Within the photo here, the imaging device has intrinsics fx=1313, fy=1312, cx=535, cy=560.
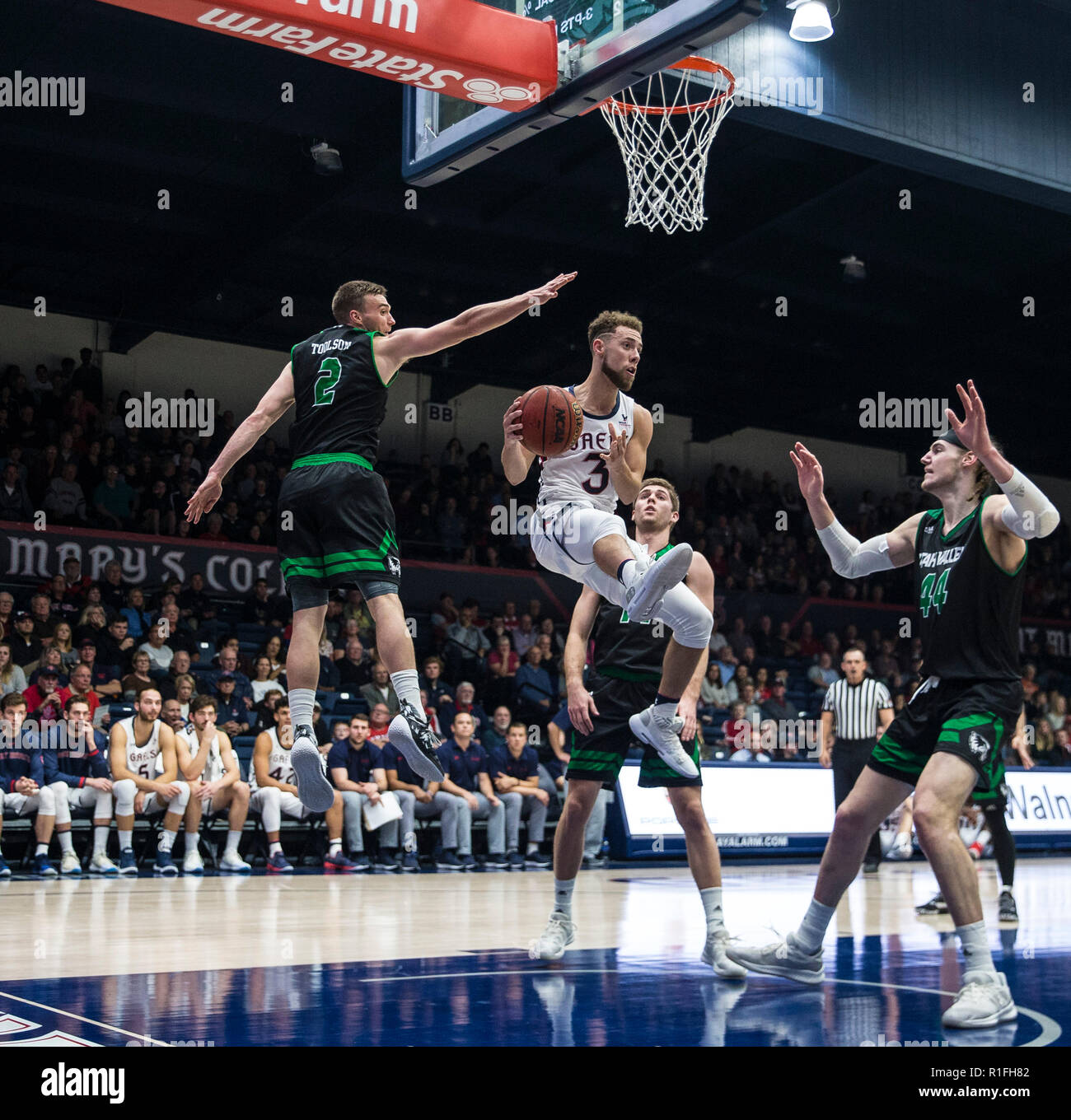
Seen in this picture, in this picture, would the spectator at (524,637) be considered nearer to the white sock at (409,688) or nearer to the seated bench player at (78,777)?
the seated bench player at (78,777)

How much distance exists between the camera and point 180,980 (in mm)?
5441

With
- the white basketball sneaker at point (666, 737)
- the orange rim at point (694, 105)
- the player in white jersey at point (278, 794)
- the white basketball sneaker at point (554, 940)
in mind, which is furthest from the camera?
the player in white jersey at point (278, 794)

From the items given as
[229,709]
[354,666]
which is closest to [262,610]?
[354,666]

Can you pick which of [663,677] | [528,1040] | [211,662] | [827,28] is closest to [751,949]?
[663,677]

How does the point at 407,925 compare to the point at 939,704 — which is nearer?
the point at 939,704

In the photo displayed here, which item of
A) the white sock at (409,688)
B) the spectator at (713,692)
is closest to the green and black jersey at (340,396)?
the white sock at (409,688)

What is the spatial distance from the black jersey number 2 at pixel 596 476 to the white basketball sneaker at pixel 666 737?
106 cm

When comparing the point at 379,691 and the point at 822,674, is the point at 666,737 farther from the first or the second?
the point at 822,674

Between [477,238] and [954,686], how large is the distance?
14.1 meters

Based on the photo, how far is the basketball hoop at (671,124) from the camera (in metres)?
9.31

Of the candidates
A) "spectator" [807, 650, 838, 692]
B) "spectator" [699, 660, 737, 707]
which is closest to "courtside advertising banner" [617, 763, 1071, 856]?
"spectator" [699, 660, 737, 707]

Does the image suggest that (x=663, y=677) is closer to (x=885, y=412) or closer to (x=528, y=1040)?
(x=528, y=1040)

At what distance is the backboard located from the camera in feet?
22.4

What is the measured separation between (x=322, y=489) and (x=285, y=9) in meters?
2.49
